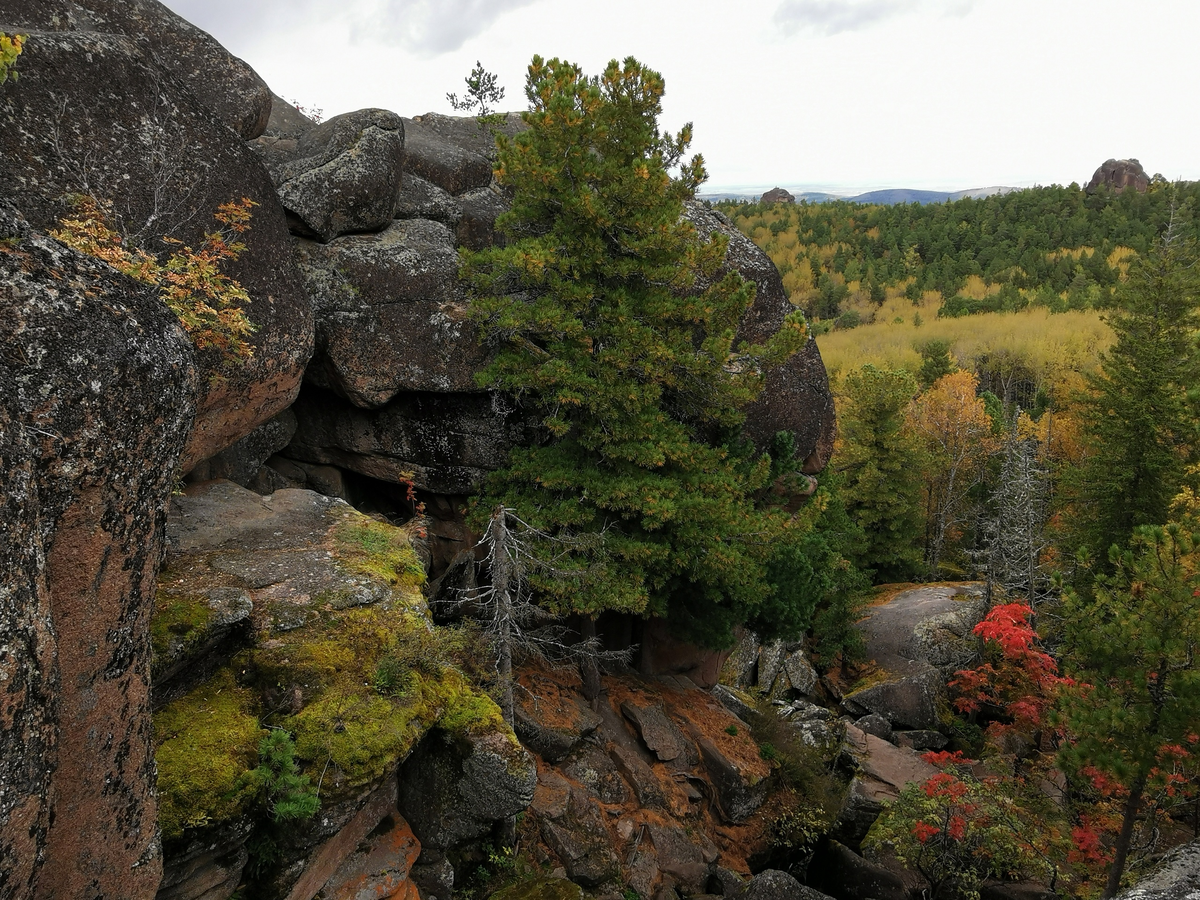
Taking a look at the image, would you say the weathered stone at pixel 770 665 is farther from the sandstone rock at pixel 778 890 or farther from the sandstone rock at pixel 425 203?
the sandstone rock at pixel 425 203

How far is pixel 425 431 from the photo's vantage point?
1545 centimetres

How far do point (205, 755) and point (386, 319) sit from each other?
9806 mm

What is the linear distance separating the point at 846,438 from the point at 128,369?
28924mm

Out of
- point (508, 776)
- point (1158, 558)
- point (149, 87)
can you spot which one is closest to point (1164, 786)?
point (1158, 558)

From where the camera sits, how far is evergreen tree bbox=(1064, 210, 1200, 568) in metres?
22.7

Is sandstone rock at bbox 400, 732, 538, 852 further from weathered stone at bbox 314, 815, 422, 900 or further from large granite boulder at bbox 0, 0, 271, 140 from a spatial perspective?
large granite boulder at bbox 0, 0, 271, 140

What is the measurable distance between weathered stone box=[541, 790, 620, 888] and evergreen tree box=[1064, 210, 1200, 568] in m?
18.9

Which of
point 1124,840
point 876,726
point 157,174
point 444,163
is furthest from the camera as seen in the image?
point 876,726

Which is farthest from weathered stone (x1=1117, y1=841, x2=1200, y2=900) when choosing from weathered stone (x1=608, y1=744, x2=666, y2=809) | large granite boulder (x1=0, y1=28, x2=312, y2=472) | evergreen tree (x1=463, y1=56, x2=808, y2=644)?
large granite boulder (x1=0, y1=28, x2=312, y2=472)

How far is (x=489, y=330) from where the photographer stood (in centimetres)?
1319

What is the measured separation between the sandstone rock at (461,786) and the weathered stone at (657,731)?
6554 millimetres

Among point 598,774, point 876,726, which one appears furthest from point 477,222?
point 876,726

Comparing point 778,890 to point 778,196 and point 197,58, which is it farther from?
point 778,196

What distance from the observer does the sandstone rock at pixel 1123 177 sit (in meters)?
94.2
